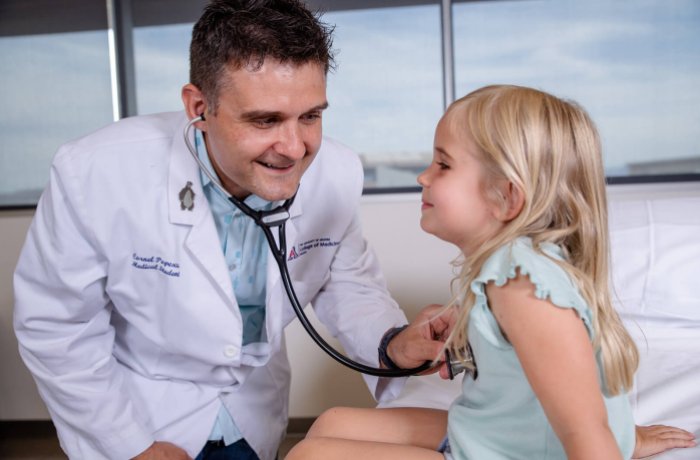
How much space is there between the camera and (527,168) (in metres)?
0.98

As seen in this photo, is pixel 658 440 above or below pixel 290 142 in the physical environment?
below

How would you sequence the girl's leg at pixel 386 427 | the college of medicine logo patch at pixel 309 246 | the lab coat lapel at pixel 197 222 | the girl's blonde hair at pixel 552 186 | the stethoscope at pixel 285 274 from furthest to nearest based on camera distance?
the college of medicine logo patch at pixel 309 246
the lab coat lapel at pixel 197 222
the stethoscope at pixel 285 274
the girl's leg at pixel 386 427
the girl's blonde hair at pixel 552 186

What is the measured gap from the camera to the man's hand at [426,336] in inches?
47.0

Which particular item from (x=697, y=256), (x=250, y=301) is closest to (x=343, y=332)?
(x=250, y=301)

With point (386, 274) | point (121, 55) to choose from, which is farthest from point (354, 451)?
point (121, 55)

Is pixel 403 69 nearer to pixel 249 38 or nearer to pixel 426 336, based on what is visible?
pixel 249 38

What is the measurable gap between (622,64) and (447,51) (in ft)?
1.92

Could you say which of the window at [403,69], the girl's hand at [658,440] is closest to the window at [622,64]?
the window at [403,69]

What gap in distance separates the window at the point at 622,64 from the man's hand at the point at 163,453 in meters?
1.65

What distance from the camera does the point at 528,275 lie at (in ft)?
2.95

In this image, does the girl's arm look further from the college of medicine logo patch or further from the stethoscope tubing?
the college of medicine logo patch

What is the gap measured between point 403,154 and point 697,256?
1.14m

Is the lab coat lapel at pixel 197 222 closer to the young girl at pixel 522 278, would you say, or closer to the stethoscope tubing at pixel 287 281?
the stethoscope tubing at pixel 287 281

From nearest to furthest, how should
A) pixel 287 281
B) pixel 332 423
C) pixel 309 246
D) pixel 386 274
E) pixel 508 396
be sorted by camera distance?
pixel 508 396 < pixel 332 423 < pixel 287 281 < pixel 309 246 < pixel 386 274
